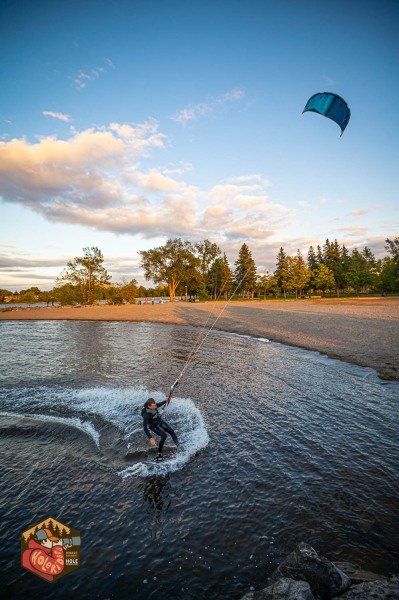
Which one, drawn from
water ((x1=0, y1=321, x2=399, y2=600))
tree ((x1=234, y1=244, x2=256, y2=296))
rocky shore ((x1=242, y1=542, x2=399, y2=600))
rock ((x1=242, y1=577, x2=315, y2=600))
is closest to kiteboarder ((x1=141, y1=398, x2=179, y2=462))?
water ((x1=0, y1=321, x2=399, y2=600))

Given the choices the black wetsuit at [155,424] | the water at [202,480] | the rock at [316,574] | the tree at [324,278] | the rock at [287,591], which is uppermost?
the tree at [324,278]

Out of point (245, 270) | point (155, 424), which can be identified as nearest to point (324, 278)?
point (245, 270)

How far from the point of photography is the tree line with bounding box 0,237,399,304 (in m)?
78.9

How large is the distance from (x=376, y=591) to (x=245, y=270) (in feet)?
371

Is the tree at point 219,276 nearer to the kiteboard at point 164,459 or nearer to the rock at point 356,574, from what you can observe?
the kiteboard at point 164,459

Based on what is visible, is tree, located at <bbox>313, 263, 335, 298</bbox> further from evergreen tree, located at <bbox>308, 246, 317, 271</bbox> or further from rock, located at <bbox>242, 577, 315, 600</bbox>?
rock, located at <bbox>242, 577, 315, 600</bbox>

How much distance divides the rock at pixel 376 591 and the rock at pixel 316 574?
7.9 inches

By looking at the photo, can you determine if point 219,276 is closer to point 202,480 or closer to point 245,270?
point 245,270

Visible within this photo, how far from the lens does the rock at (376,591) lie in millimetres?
3587

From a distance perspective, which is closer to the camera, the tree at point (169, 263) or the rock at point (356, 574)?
the rock at point (356, 574)

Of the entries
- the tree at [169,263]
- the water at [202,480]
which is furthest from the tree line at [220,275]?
the water at [202,480]

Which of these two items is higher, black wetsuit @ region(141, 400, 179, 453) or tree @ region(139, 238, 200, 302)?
tree @ region(139, 238, 200, 302)

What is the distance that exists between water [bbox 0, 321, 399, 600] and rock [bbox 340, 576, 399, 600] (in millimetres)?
1312

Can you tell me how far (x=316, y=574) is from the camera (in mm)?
4090
